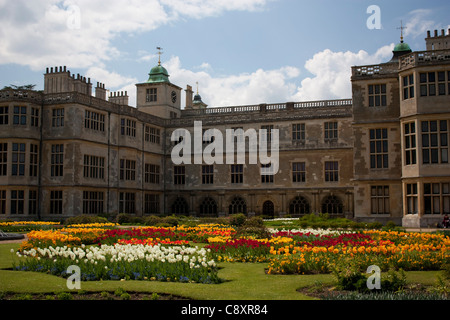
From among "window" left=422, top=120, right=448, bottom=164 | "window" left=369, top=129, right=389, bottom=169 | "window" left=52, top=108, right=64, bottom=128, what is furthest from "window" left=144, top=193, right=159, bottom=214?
"window" left=422, top=120, right=448, bottom=164

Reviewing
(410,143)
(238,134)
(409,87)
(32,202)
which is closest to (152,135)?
(238,134)

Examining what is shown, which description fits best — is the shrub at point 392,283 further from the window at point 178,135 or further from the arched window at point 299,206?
the window at point 178,135

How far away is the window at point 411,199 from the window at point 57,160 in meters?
23.4

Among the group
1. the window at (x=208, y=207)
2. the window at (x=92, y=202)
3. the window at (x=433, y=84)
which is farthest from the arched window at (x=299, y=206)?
the window at (x=433, y=84)

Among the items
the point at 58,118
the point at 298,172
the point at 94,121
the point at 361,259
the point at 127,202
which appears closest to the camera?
the point at 361,259

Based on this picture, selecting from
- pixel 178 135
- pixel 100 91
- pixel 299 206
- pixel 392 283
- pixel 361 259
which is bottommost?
pixel 392 283

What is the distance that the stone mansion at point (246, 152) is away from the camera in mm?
27609

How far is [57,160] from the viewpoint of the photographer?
3503 centimetres

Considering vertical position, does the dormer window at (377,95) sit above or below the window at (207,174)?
above

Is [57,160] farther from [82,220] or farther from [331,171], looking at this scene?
[331,171]

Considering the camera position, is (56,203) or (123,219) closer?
(123,219)

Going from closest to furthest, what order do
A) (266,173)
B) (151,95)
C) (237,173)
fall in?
(266,173)
(237,173)
(151,95)

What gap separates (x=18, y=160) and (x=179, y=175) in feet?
53.8
